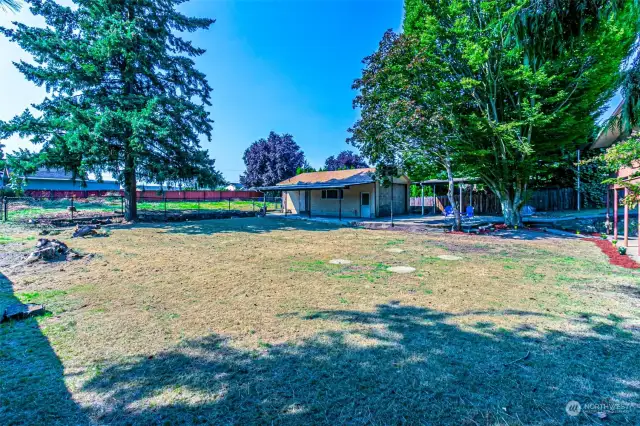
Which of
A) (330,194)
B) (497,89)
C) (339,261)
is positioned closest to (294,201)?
(330,194)

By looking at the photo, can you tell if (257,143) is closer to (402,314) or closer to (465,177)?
(465,177)

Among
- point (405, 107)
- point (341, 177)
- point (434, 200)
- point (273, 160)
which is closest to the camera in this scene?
point (405, 107)

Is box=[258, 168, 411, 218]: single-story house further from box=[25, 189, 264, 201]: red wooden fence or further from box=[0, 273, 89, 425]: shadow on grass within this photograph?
box=[0, 273, 89, 425]: shadow on grass

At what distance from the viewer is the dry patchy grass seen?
214 centimetres

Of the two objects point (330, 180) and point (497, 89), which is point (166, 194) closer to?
point (330, 180)

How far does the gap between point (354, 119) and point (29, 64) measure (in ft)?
52.4

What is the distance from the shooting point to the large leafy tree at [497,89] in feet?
39.0

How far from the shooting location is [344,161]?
46031 mm

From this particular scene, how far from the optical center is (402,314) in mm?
3910

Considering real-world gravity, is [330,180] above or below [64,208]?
above

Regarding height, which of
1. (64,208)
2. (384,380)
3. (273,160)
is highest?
(273,160)

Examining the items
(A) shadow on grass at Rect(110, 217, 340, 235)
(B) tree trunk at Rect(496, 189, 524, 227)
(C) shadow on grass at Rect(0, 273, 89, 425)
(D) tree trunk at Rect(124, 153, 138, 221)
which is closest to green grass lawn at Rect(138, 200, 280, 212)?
(D) tree trunk at Rect(124, 153, 138, 221)

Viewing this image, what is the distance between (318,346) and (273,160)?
119 ft

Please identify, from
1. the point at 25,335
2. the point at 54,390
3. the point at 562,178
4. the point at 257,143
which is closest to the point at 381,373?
the point at 54,390
